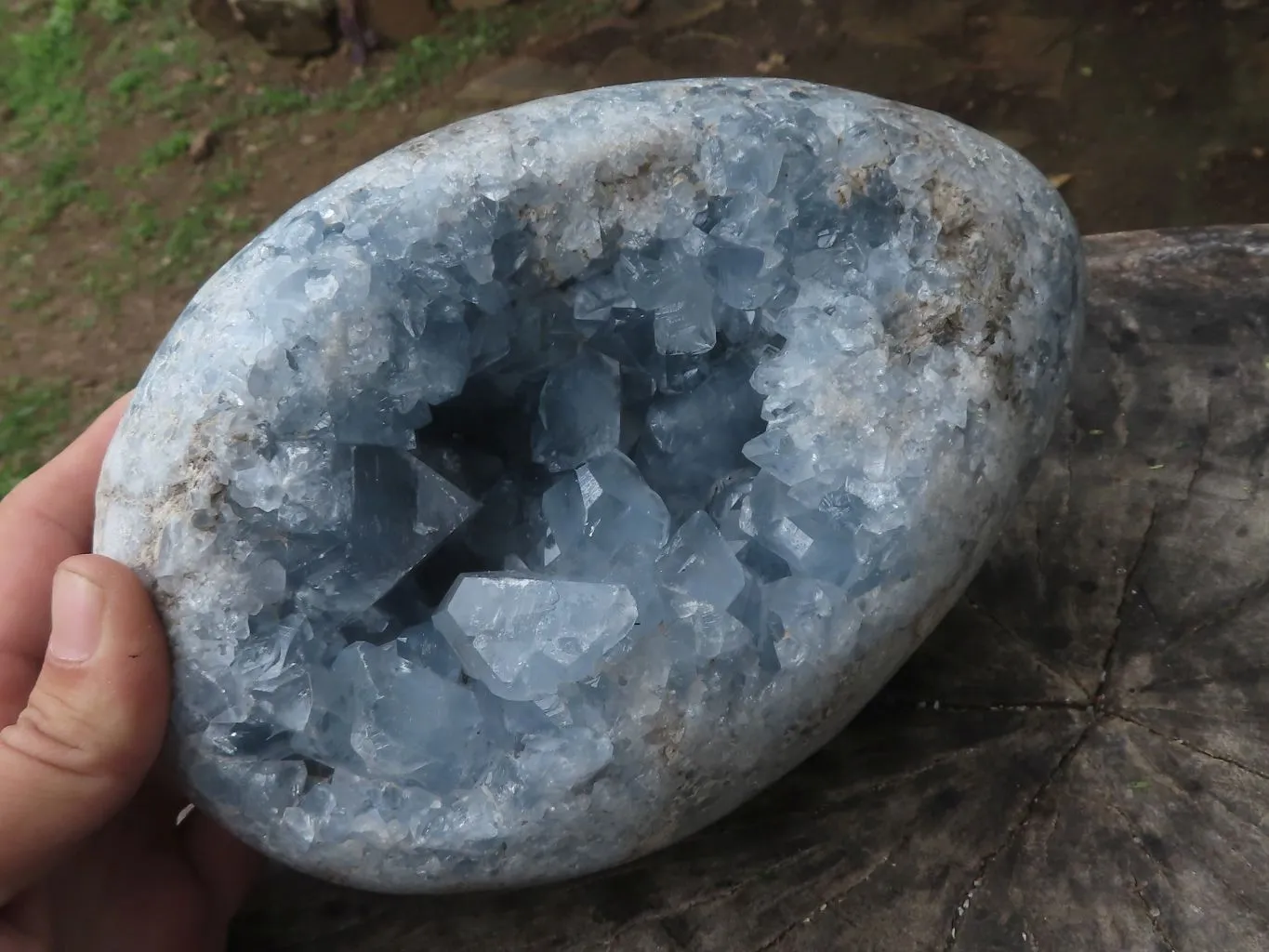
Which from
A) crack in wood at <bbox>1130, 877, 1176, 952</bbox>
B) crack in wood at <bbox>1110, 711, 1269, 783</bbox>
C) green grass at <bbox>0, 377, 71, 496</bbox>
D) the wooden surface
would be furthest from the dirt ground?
crack in wood at <bbox>1130, 877, 1176, 952</bbox>

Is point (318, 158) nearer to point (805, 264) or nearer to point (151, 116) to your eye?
point (151, 116)

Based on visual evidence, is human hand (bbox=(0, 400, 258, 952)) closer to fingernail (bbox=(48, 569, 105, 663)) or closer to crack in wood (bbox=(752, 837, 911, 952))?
fingernail (bbox=(48, 569, 105, 663))

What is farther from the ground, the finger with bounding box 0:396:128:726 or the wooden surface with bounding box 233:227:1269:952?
the finger with bounding box 0:396:128:726

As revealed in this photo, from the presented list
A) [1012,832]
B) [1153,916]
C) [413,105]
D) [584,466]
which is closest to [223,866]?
[584,466]

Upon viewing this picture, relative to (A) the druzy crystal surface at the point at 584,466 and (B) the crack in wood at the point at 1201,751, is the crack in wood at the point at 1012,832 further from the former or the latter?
(A) the druzy crystal surface at the point at 584,466

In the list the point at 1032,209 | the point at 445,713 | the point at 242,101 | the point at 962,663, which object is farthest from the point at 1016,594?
the point at 242,101

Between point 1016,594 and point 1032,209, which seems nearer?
point 1032,209

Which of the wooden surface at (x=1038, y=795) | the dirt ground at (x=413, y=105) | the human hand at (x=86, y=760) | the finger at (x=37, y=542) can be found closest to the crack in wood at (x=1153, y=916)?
the wooden surface at (x=1038, y=795)
